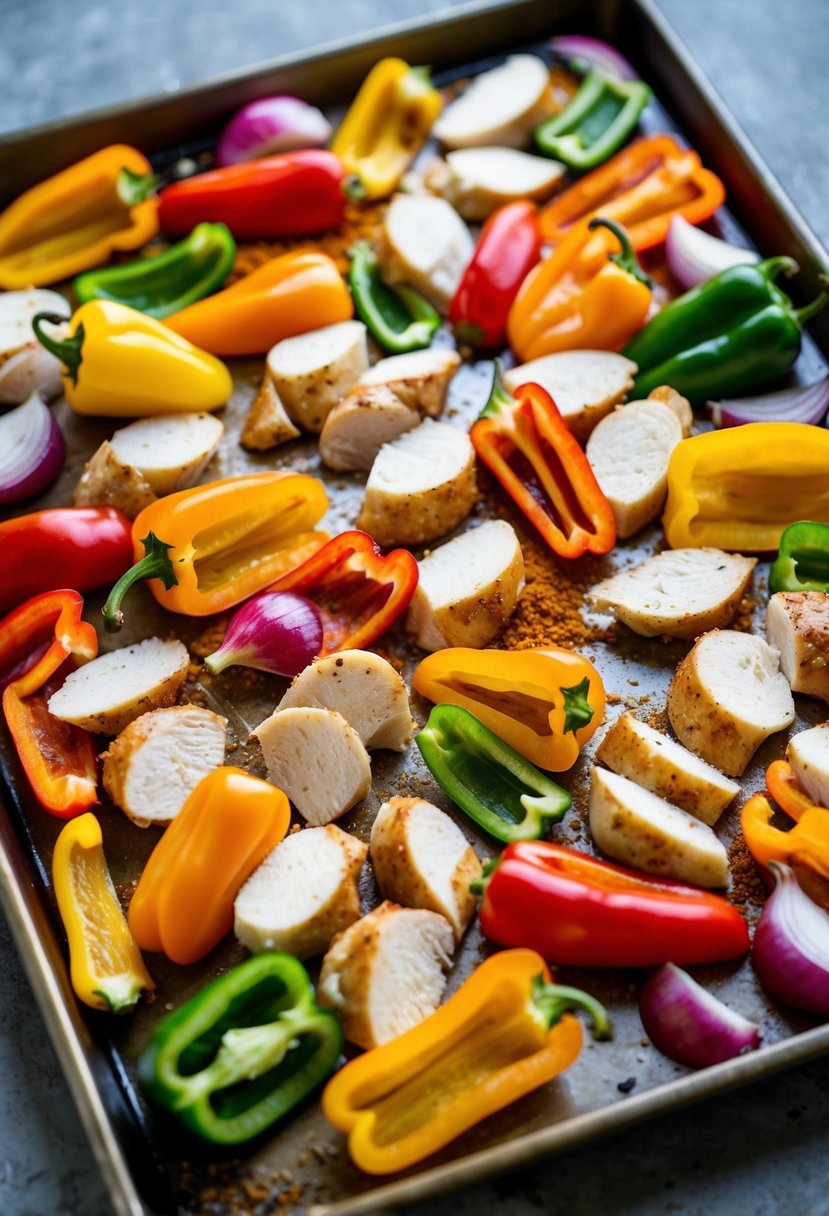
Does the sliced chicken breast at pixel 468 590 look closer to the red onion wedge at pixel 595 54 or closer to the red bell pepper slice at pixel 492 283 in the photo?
the red bell pepper slice at pixel 492 283

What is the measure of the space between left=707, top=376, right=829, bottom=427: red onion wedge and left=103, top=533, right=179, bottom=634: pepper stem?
1602 millimetres

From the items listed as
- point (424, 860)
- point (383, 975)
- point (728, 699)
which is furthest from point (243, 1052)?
point (728, 699)

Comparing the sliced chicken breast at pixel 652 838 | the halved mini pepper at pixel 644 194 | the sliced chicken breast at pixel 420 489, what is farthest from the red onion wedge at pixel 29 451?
the sliced chicken breast at pixel 652 838

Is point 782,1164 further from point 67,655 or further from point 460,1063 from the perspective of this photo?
point 67,655

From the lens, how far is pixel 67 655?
320cm

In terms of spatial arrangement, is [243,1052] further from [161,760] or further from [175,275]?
[175,275]

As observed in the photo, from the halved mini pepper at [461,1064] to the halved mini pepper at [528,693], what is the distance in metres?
0.59

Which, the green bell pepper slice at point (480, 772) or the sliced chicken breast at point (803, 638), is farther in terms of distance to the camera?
the sliced chicken breast at point (803, 638)

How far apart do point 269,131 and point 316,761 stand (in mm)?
2328

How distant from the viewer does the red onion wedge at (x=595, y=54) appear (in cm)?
439

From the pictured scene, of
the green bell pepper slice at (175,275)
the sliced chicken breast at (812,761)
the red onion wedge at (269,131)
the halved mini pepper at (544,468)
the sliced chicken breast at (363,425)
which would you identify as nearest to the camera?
the sliced chicken breast at (812,761)

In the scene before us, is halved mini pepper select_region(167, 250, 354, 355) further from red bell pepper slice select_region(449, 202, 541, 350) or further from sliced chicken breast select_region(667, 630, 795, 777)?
sliced chicken breast select_region(667, 630, 795, 777)

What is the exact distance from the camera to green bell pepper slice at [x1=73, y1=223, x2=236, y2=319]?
3988 mm

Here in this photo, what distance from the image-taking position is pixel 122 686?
3.15 metres
